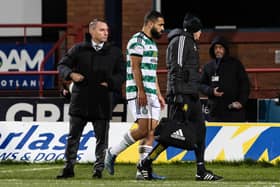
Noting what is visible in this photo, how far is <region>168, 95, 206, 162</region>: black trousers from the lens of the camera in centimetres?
1413

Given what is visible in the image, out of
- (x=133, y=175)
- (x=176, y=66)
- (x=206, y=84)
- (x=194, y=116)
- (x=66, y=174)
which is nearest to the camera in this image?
(x=176, y=66)

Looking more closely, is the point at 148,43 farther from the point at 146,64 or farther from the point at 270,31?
the point at 270,31

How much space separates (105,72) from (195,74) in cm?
106

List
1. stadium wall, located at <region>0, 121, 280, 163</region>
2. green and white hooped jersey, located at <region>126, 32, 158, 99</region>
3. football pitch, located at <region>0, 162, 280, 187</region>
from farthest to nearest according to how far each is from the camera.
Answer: stadium wall, located at <region>0, 121, 280, 163</region>, green and white hooped jersey, located at <region>126, 32, 158, 99</region>, football pitch, located at <region>0, 162, 280, 187</region>

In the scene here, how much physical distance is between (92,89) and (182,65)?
1.12 meters

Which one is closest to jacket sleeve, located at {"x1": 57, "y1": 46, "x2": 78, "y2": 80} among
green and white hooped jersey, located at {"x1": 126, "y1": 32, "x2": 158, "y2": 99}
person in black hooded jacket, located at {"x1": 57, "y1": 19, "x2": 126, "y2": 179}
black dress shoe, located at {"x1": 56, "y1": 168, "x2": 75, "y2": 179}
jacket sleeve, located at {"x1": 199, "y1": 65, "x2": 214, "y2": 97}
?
person in black hooded jacket, located at {"x1": 57, "y1": 19, "x2": 126, "y2": 179}

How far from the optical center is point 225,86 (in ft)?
55.5

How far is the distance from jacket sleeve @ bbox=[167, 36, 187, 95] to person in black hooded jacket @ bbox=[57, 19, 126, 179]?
675mm

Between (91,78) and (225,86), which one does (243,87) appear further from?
(91,78)

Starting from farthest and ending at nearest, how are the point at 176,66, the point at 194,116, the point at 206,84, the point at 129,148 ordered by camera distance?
the point at 206,84
the point at 129,148
the point at 194,116
the point at 176,66

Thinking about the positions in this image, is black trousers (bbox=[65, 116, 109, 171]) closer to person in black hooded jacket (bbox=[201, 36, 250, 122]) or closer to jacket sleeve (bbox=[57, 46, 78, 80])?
jacket sleeve (bbox=[57, 46, 78, 80])

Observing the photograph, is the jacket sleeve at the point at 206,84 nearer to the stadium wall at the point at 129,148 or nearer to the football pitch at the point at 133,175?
the stadium wall at the point at 129,148

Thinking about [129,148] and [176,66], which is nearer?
[176,66]

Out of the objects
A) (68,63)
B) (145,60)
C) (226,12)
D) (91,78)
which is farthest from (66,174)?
(226,12)
